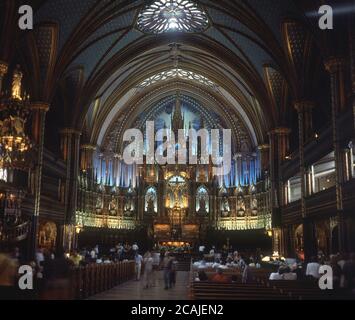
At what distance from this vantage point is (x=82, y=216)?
34.0 metres

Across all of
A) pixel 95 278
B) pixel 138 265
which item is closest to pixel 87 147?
pixel 138 265

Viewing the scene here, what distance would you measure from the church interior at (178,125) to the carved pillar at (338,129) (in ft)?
0.15

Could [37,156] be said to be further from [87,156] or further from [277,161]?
[277,161]

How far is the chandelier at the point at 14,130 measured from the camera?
50.6ft

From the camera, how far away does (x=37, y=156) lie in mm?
24703

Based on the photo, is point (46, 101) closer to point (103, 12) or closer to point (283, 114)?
point (103, 12)

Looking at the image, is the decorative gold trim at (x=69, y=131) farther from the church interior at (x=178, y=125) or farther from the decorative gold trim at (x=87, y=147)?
the decorative gold trim at (x=87, y=147)

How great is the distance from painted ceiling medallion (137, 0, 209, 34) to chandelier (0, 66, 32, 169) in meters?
16.3

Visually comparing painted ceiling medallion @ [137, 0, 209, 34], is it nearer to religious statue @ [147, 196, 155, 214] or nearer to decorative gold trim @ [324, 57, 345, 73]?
decorative gold trim @ [324, 57, 345, 73]

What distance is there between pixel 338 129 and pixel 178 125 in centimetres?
2324

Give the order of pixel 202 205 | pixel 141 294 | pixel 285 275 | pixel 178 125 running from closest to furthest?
1. pixel 285 275
2. pixel 141 294
3. pixel 202 205
4. pixel 178 125

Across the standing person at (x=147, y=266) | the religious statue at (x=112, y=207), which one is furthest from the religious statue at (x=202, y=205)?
the standing person at (x=147, y=266)
